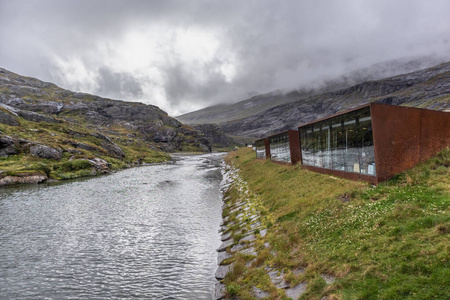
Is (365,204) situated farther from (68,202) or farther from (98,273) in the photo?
(68,202)

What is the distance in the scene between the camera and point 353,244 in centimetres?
1222

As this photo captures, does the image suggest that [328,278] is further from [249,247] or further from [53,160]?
[53,160]

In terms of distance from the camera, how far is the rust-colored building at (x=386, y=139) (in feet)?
67.2

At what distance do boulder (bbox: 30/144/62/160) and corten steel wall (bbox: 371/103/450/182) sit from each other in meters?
82.2

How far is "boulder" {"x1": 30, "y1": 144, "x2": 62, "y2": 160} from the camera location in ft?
246

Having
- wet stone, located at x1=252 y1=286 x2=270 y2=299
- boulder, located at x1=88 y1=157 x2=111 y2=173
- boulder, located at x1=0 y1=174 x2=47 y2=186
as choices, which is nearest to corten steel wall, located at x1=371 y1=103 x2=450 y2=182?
wet stone, located at x1=252 y1=286 x2=270 y2=299

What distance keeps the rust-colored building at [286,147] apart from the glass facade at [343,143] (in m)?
8.93

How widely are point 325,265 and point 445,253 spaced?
4.34m

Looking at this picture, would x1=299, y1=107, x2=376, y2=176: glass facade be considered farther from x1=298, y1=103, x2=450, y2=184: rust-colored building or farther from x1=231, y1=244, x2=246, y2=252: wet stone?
x1=231, y1=244, x2=246, y2=252: wet stone

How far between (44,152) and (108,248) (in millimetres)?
69338

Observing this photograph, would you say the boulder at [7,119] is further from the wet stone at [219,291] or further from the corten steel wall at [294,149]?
the wet stone at [219,291]

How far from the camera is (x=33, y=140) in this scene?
271ft

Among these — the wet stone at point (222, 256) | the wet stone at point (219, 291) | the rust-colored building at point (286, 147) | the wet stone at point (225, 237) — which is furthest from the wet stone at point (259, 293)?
the rust-colored building at point (286, 147)

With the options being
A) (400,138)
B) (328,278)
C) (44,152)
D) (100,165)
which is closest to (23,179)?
(44,152)
